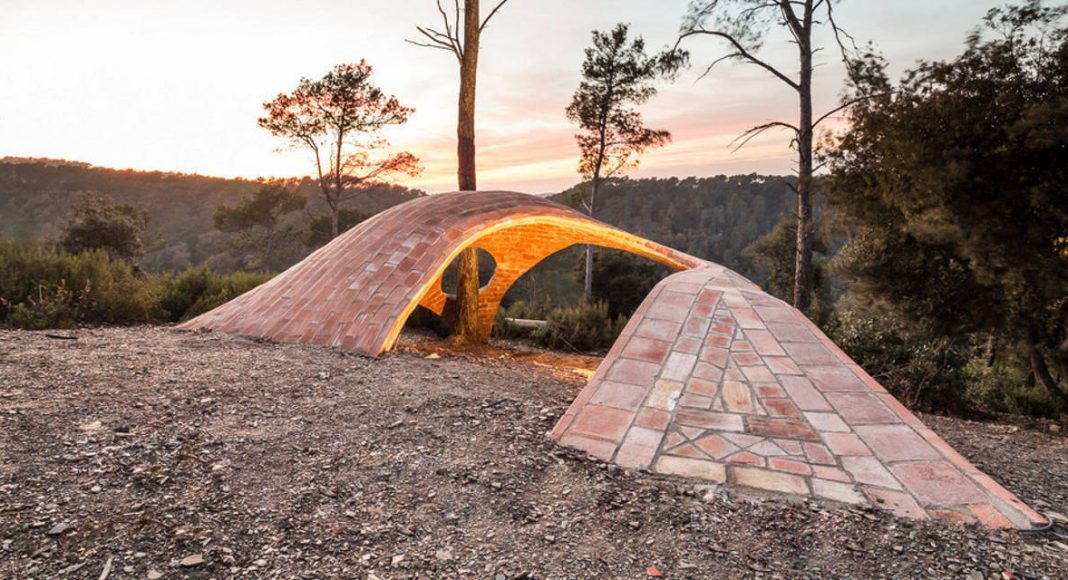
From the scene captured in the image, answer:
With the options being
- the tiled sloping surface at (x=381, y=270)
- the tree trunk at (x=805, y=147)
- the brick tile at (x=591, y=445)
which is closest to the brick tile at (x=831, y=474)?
the brick tile at (x=591, y=445)

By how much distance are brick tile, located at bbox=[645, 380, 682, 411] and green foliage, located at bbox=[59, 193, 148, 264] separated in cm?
1760

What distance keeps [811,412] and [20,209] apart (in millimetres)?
48417

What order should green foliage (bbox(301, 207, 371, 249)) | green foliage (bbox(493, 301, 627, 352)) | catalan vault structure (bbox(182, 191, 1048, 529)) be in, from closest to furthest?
catalan vault structure (bbox(182, 191, 1048, 529)) < green foliage (bbox(493, 301, 627, 352)) < green foliage (bbox(301, 207, 371, 249))

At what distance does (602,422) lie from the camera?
131 inches

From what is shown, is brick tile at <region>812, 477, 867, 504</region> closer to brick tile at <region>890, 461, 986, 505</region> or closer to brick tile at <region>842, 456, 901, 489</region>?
brick tile at <region>842, 456, 901, 489</region>

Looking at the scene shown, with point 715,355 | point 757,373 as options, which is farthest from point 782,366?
point 715,355

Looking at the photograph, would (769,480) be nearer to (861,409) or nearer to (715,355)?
(861,409)

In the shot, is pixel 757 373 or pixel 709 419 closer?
pixel 709 419

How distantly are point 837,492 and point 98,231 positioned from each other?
792 inches

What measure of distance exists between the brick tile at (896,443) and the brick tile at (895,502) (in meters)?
0.29

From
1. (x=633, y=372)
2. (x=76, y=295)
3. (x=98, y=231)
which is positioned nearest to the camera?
(x=633, y=372)

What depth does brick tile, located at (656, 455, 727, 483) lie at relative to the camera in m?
2.81

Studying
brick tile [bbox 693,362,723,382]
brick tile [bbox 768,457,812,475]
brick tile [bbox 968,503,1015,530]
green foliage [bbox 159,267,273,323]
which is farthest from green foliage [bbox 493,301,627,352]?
brick tile [bbox 968,503,1015,530]

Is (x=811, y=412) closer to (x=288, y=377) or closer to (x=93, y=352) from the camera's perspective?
(x=288, y=377)
